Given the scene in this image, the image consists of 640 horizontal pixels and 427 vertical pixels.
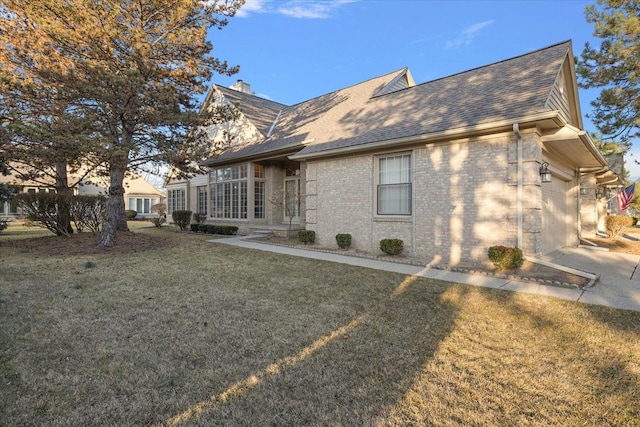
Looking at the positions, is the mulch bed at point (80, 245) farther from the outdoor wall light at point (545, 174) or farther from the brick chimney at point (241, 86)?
the brick chimney at point (241, 86)

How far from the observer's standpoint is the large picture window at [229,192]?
16.1 m

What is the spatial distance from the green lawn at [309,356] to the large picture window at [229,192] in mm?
10127

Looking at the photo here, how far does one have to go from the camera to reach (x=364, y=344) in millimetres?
3695

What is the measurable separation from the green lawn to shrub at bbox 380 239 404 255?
3.07 meters

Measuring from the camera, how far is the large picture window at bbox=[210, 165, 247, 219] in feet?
52.8

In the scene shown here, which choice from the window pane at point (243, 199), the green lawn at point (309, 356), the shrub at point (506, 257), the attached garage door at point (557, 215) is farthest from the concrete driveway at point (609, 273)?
the window pane at point (243, 199)

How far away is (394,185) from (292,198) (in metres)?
6.75

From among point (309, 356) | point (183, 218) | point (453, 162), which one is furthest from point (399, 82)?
point (309, 356)

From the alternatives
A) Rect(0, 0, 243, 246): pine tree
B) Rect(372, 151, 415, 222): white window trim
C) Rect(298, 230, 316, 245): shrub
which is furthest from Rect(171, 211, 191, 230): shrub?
Rect(372, 151, 415, 222): white window trim

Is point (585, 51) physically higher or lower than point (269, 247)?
higher

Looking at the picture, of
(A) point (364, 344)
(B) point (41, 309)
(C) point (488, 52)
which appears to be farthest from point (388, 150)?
(C) point (488, 52)

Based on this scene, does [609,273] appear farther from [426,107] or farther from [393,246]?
[426,107]

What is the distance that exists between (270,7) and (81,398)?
1373 centimetres

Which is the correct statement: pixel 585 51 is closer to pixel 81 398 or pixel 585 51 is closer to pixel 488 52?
pixel 488 52
